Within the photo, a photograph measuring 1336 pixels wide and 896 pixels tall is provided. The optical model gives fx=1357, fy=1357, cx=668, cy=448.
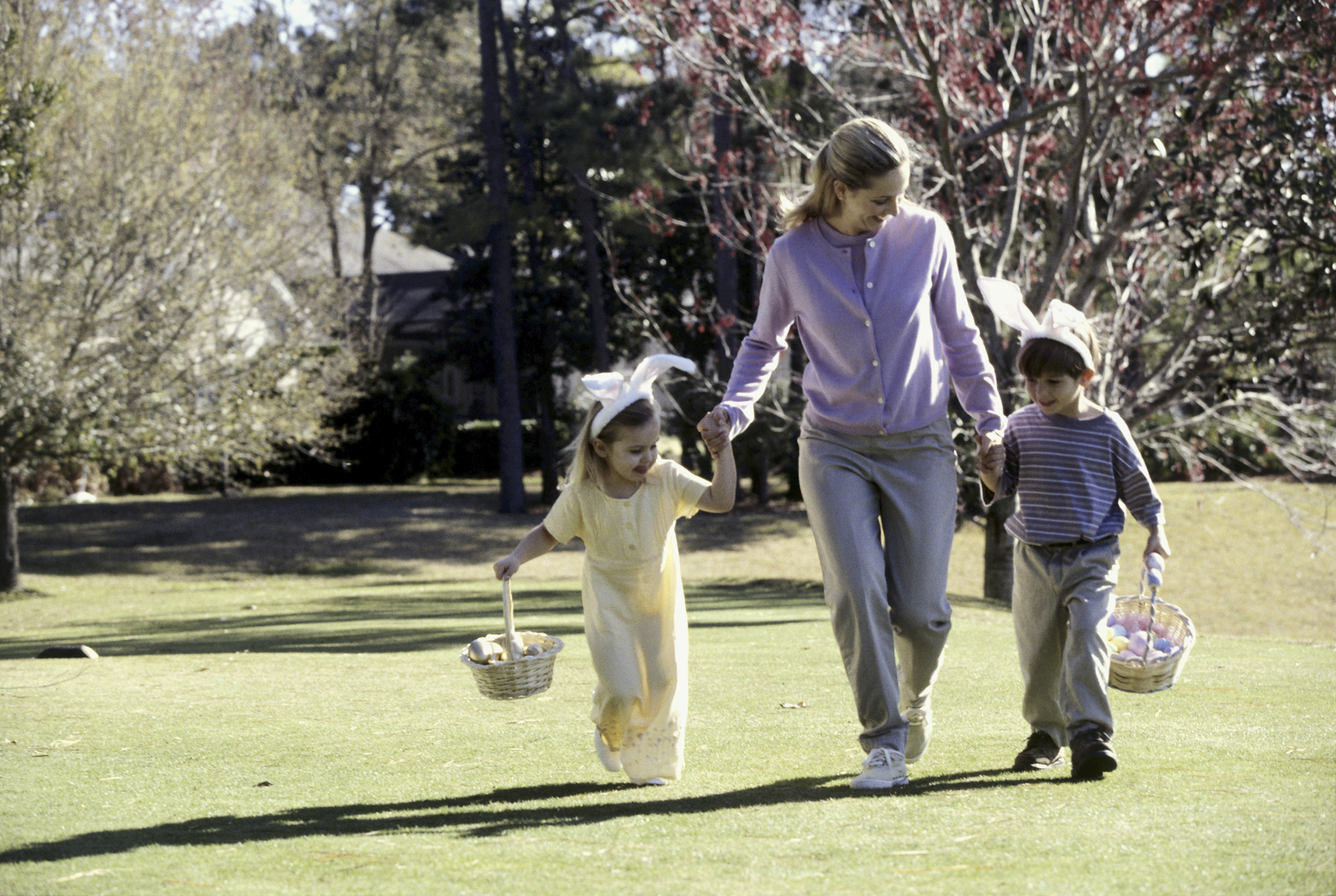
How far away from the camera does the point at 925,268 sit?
4516mm

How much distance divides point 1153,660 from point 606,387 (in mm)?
2075

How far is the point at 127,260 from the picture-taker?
15.9 meters

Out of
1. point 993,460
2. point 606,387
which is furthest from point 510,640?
point 993,460

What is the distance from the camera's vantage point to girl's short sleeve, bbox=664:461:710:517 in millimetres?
4676

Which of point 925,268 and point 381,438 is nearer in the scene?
point 925,268

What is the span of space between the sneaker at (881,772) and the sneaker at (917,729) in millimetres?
274

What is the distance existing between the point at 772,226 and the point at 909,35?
2470 millimetres

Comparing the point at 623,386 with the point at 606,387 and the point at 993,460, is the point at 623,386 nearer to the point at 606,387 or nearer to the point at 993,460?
the point at 606,387

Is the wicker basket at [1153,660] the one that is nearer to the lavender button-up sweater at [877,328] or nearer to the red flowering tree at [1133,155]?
the lavender button-up sweater at [877,328]

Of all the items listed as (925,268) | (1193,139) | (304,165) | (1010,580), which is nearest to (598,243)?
(304,165)

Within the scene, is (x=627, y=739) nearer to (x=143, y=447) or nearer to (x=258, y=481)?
(x=143, y=447)

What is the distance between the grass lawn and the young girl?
0.19 metres

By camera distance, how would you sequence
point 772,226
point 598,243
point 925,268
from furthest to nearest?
point 598,243 → point 772,226 → point 925,268

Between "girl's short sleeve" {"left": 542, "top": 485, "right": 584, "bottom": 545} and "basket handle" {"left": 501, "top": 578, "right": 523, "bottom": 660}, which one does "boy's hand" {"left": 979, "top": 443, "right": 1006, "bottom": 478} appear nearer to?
"girl's short sleeve" {"left": 542, "top": 485, "right": 584, "bottom": 545}
